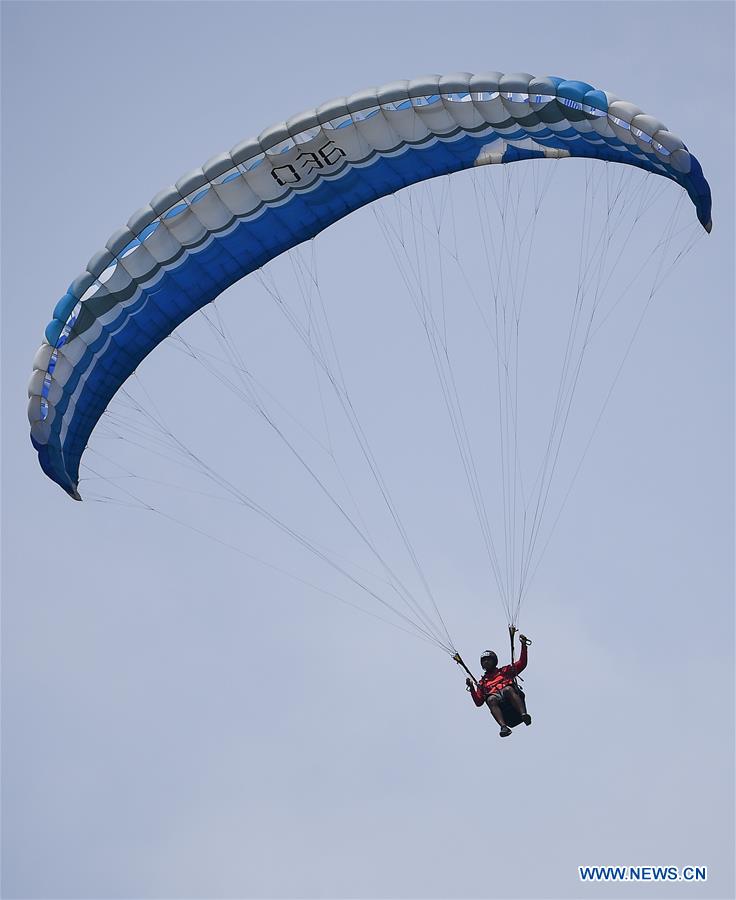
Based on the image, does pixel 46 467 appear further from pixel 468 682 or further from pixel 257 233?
pixel 468 682

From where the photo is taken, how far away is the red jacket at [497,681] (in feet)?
74.7

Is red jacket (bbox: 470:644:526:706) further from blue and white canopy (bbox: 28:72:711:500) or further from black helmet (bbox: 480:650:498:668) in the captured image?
blue and white canopy (bbox: 28:72:711:500)

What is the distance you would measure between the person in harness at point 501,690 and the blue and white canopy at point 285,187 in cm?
656

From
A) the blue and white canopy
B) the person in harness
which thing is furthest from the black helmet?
the blue and white canopy

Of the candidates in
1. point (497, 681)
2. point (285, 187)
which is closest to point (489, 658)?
point (497, 681)

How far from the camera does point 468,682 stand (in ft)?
A: 75.4

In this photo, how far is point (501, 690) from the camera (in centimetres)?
2270

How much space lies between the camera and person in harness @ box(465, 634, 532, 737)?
2264 centimetres

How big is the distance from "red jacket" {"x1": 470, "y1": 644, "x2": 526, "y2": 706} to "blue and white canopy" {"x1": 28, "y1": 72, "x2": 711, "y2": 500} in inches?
255

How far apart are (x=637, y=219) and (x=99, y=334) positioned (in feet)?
26.0

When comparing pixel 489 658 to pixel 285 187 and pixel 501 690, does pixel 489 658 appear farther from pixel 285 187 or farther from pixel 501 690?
pixel 285 187

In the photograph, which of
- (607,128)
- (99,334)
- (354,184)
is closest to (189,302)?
(99,334)

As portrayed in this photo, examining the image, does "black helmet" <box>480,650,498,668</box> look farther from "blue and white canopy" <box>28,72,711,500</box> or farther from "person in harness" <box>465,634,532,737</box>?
"blue and white canopy" <box>28,72,711,500</box>

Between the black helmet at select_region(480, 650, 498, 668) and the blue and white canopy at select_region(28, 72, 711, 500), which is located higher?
the blue and white canopy at select_region(28, 72, 711, 500)
